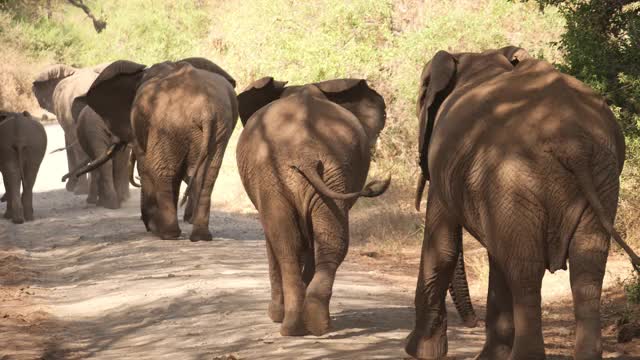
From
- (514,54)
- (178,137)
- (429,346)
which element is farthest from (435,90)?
(178,137)

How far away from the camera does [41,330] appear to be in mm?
10234

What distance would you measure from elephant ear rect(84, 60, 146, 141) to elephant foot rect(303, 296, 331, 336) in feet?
28.3

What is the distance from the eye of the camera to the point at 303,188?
9.04m

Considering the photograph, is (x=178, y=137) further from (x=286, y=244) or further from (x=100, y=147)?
(x=286, y=244)

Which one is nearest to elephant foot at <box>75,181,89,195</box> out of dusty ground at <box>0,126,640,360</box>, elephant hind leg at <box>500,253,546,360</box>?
dusty ground at <box>0,126,640,360</box>

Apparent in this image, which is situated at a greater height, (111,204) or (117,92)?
(117,92)

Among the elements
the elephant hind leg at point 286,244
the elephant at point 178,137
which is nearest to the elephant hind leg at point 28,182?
the elephant at point 178,137

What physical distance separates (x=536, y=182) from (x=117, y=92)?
37.4 feet

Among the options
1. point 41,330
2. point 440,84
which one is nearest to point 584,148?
point 440,84

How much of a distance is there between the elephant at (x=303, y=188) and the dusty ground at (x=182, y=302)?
319 millimetres

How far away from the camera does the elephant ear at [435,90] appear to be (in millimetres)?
7758

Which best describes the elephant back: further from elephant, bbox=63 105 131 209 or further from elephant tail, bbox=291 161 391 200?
elephant tail, bbox=291 161 391 200

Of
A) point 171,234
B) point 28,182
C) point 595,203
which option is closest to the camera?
point 595,203

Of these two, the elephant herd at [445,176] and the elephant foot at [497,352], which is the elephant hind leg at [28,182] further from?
the elephant foot at [497,352]
